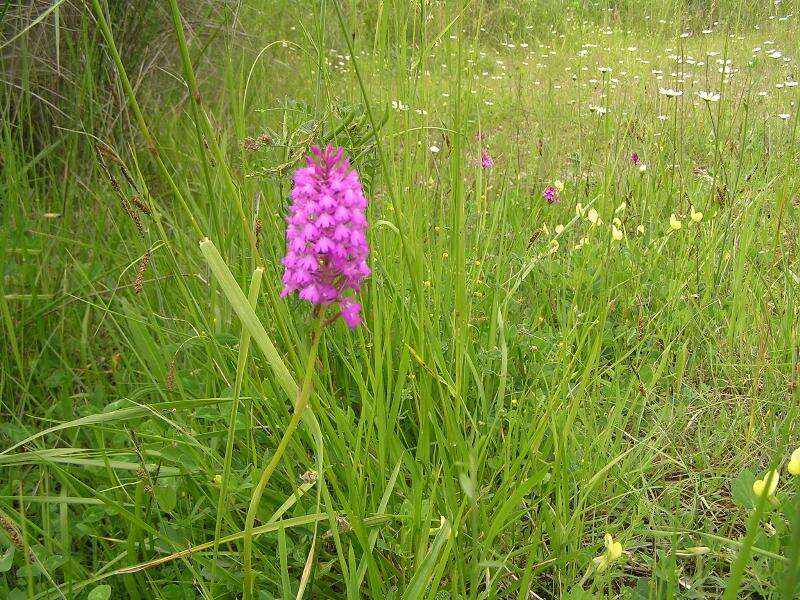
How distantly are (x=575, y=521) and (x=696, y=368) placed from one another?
64 centimetres

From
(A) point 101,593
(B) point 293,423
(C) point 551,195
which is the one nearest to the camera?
(B) point 293,423

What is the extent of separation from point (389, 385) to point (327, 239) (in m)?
0.42

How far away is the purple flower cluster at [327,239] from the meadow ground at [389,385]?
42 millimetres

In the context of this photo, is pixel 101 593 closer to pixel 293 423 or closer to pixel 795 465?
pixel 293 423

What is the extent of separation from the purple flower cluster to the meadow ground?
0.04m

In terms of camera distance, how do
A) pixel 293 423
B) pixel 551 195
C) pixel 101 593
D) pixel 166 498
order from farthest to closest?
pixel 551 195, pixel 166 498, pixel 101 593, pixel 293 423

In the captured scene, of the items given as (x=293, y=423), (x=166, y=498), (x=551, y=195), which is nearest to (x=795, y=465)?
(x=293, y=423)

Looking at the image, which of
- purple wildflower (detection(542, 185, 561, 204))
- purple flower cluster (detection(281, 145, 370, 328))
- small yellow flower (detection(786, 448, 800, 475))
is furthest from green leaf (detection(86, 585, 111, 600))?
purple wildflower (detection(542, 185, 561, 204))

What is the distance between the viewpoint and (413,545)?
1.00m

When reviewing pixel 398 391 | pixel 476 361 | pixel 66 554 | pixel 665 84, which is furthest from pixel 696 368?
pixel 665 84

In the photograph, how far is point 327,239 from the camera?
0.72 meters

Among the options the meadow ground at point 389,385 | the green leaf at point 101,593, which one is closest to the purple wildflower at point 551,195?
the meadow ground at point 389,385

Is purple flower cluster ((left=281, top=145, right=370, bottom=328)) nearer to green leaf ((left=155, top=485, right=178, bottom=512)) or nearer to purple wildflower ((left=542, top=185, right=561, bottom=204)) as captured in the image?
green leaf ((left=155, top=485, right=178, bottom=512))

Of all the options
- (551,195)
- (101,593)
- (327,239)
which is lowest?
(101,593)
